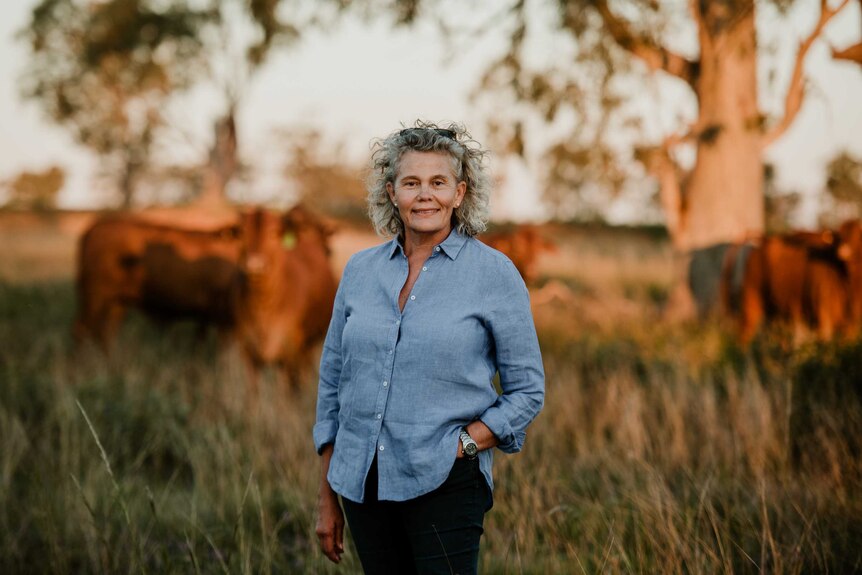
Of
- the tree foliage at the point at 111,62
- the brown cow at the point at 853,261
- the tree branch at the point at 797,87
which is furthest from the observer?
the tree foliage at the point at 111,62

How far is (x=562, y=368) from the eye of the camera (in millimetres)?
7273

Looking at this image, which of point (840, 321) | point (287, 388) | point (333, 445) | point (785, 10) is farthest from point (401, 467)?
point (840, 321)

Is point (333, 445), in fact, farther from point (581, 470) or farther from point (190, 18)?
point (190, 18)

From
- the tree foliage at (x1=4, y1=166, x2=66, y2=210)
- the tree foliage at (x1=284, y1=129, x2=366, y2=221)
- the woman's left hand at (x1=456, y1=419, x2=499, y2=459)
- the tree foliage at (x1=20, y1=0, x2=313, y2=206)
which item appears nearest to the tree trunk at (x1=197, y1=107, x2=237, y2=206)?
the tree foliage at (x1=20, y1=0, x2=313, y2=206)

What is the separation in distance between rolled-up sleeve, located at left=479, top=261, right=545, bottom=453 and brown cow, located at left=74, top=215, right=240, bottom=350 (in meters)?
7.66

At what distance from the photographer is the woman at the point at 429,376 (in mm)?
2230

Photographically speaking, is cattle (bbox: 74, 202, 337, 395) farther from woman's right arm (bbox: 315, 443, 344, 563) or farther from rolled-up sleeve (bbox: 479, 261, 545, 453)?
rolled-up sleeve (bbox: 479, 261, 545, 453)

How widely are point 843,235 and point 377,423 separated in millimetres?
8387

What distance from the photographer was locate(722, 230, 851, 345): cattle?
886cm

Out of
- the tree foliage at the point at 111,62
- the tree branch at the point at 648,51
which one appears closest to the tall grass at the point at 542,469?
the tree branch at the point at 648,51

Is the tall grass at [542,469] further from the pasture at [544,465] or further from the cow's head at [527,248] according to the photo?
the cow's head at [527,248]

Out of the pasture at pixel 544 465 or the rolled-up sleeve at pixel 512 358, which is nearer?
the rolled-up sleeve at pixel 512 358

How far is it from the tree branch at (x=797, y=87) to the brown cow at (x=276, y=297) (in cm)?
548

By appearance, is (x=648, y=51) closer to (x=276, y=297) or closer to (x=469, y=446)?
(x=276, y=297)
